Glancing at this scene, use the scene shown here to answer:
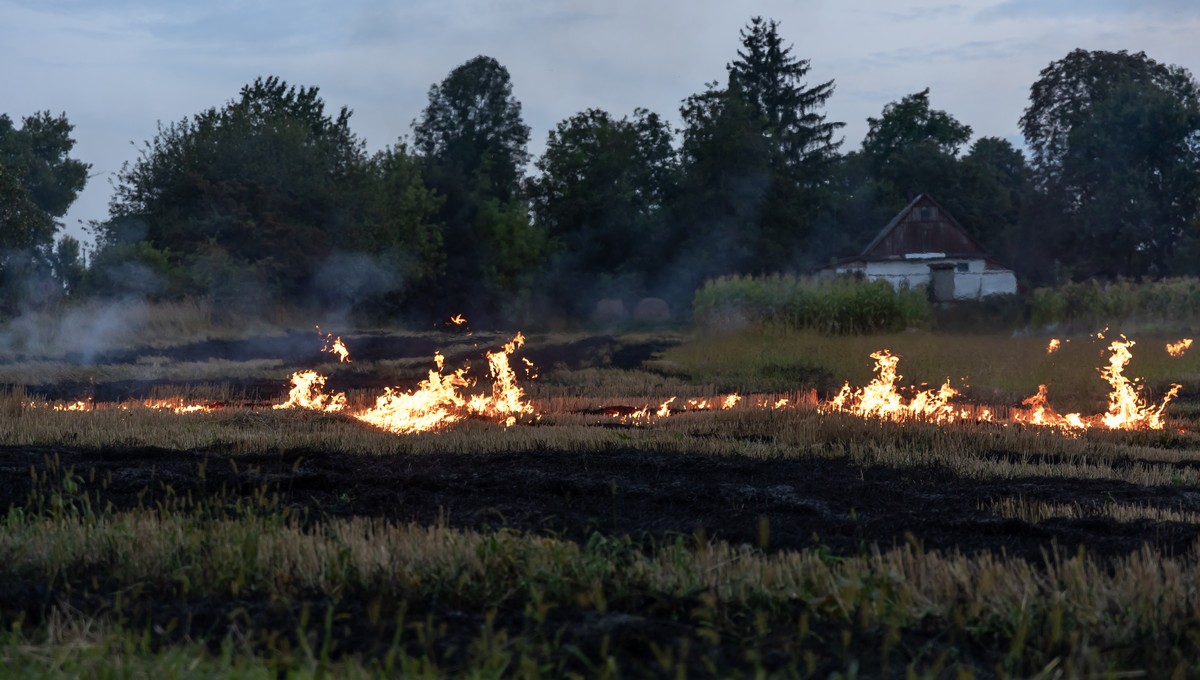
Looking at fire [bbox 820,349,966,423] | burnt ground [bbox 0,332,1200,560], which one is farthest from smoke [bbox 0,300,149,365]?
burnt ground [bbox 0,332,1200,560]

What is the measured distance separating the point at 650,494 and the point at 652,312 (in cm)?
4279

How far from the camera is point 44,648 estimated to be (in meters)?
5.20

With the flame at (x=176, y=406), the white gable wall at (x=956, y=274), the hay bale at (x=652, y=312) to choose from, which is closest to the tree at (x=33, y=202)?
the flame at (x=176, y=406)

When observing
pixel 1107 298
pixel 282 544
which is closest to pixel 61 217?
pixel 1107 298

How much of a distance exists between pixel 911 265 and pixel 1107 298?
2157cm

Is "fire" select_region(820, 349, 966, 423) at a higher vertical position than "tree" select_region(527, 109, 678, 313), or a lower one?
lower

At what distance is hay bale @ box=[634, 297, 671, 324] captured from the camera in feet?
169

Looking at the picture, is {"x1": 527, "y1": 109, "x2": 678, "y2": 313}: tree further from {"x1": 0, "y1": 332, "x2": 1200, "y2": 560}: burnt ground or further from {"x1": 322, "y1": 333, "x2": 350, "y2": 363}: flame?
{"x1": 0, "y1": 332, "x2": 1200, "y2": 560}: burnt ground

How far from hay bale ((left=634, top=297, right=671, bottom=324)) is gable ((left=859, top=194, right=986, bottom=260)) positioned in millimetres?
10198

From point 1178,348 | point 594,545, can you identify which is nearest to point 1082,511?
point 594,545

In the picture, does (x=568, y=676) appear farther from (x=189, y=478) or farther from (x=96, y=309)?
(x=96, y=309)

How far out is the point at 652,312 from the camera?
5219 centimetres

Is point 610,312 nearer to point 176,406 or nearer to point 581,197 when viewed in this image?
point 581,197

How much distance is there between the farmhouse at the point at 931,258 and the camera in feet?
177
